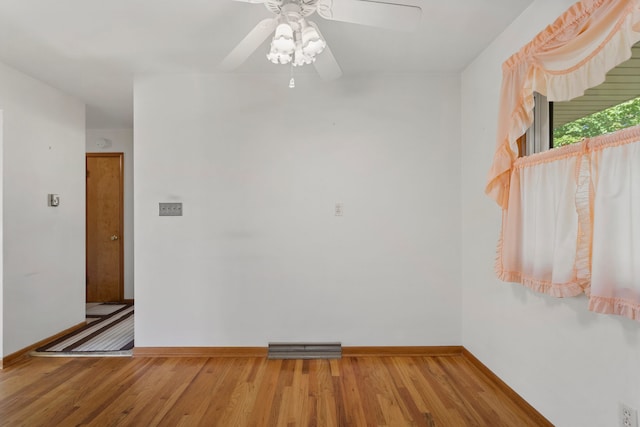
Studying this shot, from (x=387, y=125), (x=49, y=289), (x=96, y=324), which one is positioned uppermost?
(x=387, y=125)

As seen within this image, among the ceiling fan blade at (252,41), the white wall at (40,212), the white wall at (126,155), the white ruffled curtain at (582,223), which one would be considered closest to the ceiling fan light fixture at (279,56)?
the ceiling fan blade at (252,41)

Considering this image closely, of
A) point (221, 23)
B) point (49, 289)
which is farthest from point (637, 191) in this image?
point (49, 289)

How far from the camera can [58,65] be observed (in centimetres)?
260

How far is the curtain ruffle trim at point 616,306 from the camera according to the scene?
3.97ft

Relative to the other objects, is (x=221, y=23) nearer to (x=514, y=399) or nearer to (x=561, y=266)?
(x=561, y=266)

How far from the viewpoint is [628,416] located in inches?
52.3

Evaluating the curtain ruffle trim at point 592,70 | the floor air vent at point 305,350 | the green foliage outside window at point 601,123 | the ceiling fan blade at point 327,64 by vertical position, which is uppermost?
the ceiling fan blade at point 327,64

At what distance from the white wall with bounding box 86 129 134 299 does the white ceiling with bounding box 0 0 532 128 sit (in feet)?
5.13

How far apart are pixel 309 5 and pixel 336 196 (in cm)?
152

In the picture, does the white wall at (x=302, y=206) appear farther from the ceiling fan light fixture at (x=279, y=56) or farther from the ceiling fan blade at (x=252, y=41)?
the ceiling fan light fixture at (x=279, y=56)

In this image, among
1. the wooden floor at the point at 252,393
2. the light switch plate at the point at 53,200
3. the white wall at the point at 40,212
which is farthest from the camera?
the light switch plate at the point at 53,200

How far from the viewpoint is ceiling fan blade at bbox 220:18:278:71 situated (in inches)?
60.9

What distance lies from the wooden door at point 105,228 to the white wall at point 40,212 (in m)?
1.00

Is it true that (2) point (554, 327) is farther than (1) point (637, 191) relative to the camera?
Yes
